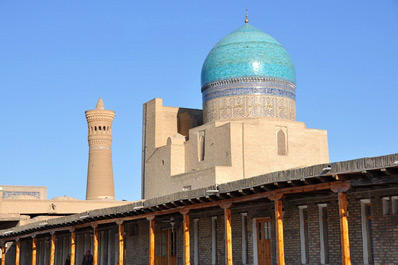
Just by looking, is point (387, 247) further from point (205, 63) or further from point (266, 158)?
point (205, 63)

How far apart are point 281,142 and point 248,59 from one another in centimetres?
464

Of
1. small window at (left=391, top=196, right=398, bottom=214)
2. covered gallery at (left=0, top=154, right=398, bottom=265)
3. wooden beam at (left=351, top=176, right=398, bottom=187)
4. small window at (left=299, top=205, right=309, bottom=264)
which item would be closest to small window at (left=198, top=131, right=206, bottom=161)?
covered gallery at (left=0, top=154, right=398, bottom=265)

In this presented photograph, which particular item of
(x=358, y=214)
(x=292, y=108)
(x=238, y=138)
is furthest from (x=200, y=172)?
(x=358, y=214)

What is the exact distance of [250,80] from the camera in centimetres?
3209

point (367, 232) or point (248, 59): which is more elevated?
point (248, 59)

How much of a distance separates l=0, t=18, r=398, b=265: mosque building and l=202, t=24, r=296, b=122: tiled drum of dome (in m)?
0.05

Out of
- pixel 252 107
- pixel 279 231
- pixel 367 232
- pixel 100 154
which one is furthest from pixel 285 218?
pixel 100 154

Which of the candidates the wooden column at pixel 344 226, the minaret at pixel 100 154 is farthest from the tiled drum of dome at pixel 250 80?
the wooden column at pixel 344 226

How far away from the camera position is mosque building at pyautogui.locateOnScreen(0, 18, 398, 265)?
13.2 meters

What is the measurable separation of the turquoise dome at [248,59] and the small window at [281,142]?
313 centimetres

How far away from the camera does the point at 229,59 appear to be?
32.7 metres

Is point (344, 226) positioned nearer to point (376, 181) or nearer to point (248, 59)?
point (376, 181)

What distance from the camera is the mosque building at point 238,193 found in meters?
13.2

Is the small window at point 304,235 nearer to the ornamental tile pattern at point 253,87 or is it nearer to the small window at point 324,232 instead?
the small window at point 324,232
